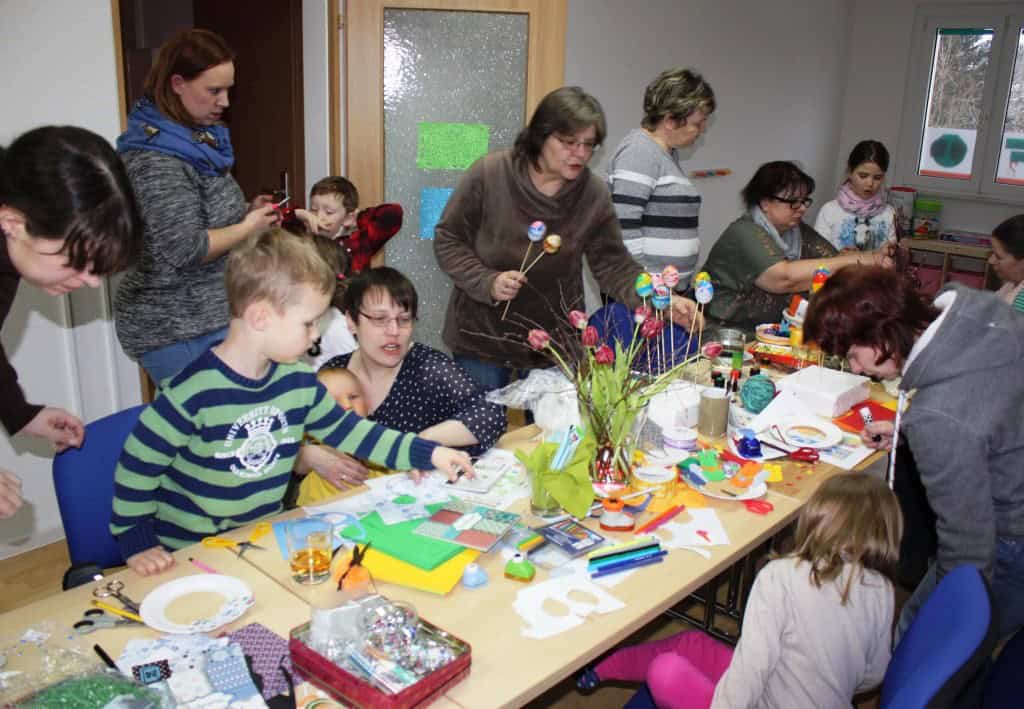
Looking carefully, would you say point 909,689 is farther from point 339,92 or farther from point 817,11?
point 817,11

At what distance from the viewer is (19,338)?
2.92m

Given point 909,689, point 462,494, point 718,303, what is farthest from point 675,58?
point 909,689

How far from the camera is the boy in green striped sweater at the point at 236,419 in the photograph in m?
1.68

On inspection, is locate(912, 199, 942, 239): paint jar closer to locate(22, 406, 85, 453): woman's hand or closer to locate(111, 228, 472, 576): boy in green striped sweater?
locate(111, 228, 472, 576): boy in green striped sweater

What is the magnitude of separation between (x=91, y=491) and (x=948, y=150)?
22.7 feet

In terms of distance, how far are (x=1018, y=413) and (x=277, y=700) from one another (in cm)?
153

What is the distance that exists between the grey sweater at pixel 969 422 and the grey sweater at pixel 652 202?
4.67 ft

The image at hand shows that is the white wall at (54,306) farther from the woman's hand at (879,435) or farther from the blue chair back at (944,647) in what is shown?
the blue chair back at (944,647)

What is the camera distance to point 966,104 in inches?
264

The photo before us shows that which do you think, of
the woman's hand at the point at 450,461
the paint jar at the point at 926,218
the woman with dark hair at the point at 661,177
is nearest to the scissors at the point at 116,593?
the woman's hand at the point at 450,461

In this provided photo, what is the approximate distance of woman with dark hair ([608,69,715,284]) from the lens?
3.06m

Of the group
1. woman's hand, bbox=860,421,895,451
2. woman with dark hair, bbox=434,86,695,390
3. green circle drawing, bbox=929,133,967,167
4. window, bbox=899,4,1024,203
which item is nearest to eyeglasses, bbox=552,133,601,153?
woman with dark hair, bbox=434,86,695,390

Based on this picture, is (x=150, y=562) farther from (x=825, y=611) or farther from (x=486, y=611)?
(x=825, y=611)

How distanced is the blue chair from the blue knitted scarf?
230 centimetres
